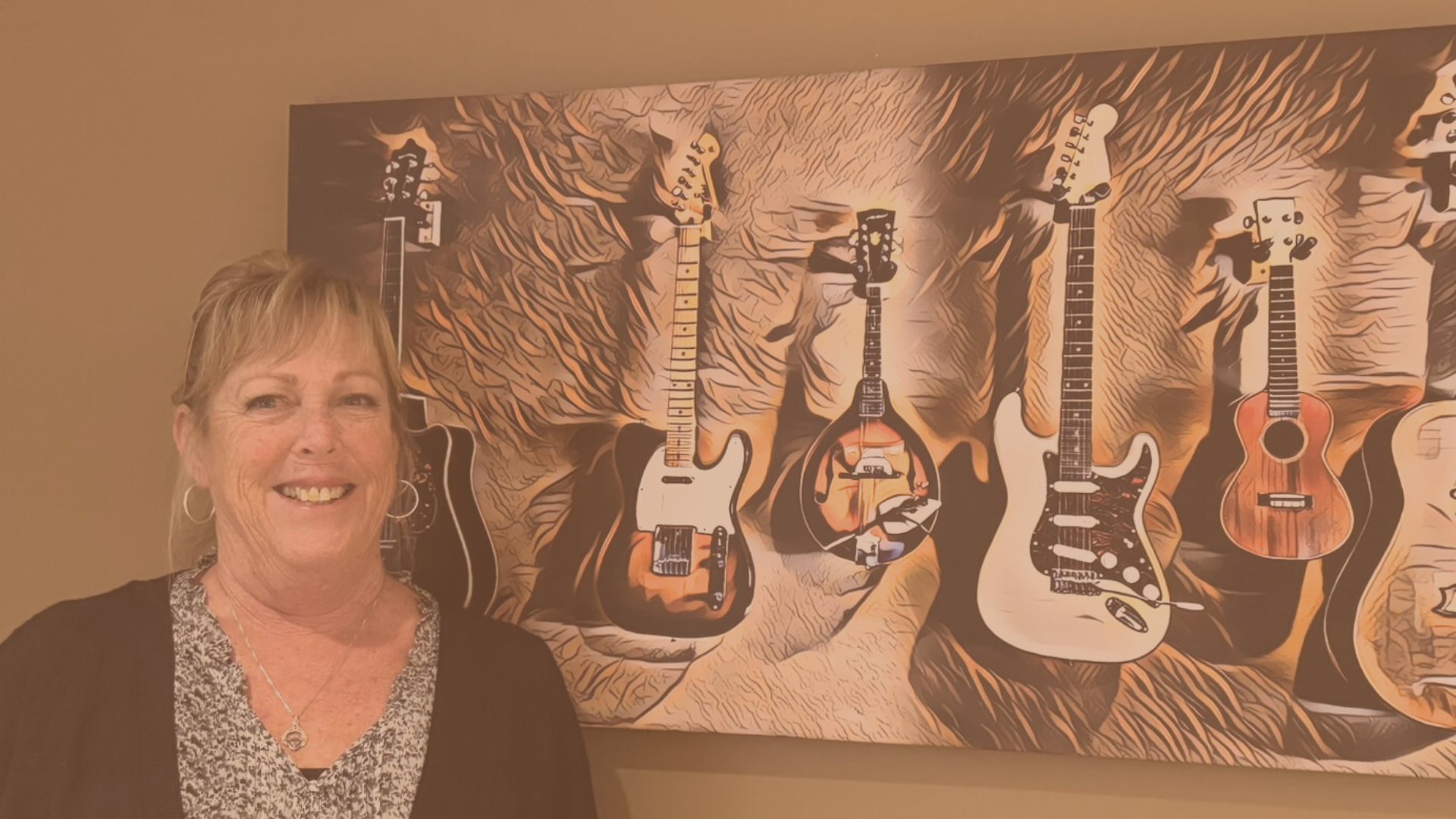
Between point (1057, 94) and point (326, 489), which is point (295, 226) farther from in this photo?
point (1057, 94)

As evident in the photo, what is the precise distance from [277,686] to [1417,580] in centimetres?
125

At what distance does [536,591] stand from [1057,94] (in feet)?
2.90

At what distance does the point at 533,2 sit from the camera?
1638 mm

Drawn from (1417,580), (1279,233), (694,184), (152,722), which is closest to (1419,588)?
(1417,580)

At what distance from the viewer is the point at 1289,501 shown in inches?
53.0

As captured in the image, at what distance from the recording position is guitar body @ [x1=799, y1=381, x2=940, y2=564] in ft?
4.80

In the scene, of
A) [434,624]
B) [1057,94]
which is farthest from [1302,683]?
[434,624]

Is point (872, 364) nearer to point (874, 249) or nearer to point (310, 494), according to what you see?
point (874, 249)

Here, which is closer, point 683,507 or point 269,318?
point 269,318

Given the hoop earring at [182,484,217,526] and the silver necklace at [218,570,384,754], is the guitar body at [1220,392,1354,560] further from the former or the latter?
the hoop earring at [182,484,217,526]

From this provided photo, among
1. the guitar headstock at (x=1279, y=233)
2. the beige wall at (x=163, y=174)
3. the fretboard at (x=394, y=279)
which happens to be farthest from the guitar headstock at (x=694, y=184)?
the guitar headstock at (x=1279, y=233)

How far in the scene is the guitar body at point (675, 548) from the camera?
59.9 inches

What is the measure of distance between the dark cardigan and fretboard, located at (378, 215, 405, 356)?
1.28ft

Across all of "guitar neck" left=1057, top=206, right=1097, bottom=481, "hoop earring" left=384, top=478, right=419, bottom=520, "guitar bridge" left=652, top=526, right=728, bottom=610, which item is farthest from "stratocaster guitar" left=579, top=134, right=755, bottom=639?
"guitar neck" left=1057, top=206, right=1097, bottom=481
